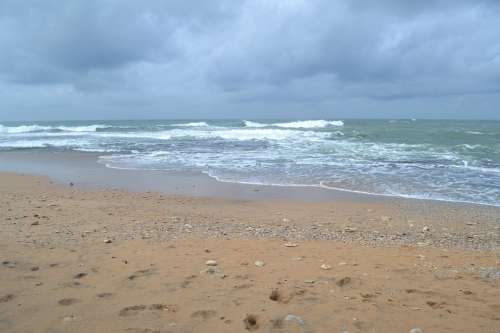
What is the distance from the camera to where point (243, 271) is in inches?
167

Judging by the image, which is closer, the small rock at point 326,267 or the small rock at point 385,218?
the small rock at point 326,267

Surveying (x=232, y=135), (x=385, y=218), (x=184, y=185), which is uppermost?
(x=232, y=135)

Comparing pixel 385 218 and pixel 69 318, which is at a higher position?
pixel 69 318

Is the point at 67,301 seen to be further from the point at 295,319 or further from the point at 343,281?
the point at 343,281

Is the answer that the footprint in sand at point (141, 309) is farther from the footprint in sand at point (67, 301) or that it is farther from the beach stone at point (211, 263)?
the beach stone at point (211, 263)

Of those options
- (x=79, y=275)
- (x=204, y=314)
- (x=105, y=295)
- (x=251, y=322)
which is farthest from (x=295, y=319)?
(x=79, y=275)

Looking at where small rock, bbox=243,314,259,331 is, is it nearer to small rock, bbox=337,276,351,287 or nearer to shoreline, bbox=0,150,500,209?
small rock, bbox=337,276,351,287

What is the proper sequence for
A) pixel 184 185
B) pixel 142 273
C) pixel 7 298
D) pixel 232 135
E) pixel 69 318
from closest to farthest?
1. pixel 69 318
2. pixel 7 298
3. pixel 142 273
4. pixel 184 185
5. pixel 232 135

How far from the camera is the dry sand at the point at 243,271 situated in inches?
124

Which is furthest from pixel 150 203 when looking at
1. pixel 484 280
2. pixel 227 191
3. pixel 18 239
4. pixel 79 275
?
pixel 484 280

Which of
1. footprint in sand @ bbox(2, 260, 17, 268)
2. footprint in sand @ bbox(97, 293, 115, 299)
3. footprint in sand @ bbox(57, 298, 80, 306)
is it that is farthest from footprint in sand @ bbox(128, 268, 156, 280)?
footprint in sand @ bbox(2, 260, 17, 268)

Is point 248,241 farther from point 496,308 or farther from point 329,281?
point 496,308

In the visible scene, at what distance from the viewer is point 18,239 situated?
5211 mm

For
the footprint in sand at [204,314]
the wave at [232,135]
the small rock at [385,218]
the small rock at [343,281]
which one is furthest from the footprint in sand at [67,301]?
the wave at [232,135]
